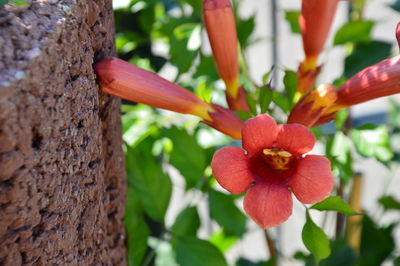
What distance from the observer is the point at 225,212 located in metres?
0.84

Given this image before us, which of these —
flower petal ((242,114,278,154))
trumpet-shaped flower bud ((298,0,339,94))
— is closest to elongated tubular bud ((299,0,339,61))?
trumpet-shaped flower bud ((298,0,339,94))

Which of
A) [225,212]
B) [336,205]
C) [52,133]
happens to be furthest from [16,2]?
[225,212]

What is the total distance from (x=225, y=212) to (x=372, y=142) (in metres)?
0.25

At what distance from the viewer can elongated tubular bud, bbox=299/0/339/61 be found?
2.15 ft

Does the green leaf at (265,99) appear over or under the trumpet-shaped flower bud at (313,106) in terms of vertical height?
over

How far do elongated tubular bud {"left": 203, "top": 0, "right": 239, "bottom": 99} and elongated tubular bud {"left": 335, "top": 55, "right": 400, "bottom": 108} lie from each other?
0.42ft

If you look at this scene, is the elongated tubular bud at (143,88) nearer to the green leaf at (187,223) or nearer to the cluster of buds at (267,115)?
the cluster of buds at (267,115)

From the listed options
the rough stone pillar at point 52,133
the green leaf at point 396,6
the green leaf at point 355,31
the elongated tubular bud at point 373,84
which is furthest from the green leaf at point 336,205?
the green leaf at point 355,31

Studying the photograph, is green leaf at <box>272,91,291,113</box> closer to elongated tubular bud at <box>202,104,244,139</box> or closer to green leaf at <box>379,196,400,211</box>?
elongated tubular bud at <box>202,104,244,139</box>

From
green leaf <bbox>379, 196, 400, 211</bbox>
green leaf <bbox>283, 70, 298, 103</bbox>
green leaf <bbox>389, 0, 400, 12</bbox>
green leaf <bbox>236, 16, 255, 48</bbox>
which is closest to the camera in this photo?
green leaf <bbox>283, 70, 298, 103</bbox>

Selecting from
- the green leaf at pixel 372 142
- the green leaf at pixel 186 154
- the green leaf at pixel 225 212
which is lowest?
the green leaf at pixel 225 212

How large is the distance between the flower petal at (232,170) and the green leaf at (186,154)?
254mm

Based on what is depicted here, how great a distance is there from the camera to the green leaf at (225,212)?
827mm

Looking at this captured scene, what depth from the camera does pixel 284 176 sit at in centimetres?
57
